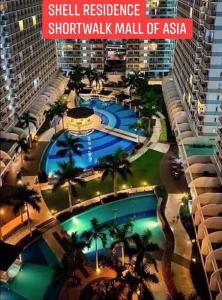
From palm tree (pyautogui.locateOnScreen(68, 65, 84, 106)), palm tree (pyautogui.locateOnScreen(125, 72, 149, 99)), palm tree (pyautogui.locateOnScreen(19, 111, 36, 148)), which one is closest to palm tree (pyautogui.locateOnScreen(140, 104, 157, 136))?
palm tree (pyautogui.locateOnScreen(125, 72, 149, 99))

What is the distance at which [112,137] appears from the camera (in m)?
86.8

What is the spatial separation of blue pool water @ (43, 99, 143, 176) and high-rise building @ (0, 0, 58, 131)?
38.7 ft

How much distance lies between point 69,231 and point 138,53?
265 feet

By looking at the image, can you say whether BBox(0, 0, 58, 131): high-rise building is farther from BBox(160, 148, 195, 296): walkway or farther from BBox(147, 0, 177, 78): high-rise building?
BBox(147, 0, 177, 78): high-rise building

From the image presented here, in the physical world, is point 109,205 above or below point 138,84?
below

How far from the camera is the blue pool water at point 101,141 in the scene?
75.7 m

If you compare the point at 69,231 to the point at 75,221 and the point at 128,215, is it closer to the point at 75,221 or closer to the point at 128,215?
the point at 75,221

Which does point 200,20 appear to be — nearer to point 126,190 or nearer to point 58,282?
point 126,190

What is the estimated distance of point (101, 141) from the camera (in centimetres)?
8500

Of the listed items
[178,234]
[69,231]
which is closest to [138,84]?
[69,231]

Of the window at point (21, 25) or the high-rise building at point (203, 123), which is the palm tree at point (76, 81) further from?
the high-rise building at point (203, 123)

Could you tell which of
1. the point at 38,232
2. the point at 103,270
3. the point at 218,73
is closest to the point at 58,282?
the point at 103,270

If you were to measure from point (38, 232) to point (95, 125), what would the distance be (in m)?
43.0

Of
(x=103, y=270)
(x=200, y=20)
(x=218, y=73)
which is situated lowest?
(x=103, y=270)
